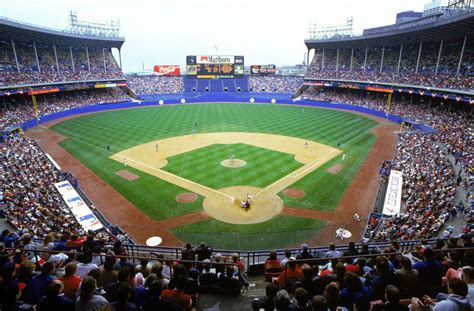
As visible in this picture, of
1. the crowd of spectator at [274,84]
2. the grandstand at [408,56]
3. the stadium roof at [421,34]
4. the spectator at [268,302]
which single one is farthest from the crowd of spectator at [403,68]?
the spectator at [268,302]

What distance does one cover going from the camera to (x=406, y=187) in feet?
76.6

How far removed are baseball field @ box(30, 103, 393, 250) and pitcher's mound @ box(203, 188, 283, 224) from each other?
7 cm

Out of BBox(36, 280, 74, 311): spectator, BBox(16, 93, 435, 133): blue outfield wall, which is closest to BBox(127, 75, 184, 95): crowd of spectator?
BBox(16, 93, 435, 133): blue outfield wall

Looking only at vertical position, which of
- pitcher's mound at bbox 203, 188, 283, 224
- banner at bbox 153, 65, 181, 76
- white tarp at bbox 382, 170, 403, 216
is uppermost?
banner at bbox 153, 65, 181, 76

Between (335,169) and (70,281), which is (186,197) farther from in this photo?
(70,281)

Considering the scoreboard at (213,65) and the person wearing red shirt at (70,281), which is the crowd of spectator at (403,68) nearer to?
the scoreboard at (213,65)

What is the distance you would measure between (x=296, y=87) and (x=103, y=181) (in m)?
68.7

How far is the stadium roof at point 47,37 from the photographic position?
5132 cm

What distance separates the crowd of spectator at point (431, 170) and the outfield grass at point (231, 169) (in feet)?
33.3

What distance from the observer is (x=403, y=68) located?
6178cm

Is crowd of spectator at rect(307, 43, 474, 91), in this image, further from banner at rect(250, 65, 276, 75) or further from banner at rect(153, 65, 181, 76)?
banner at rect(153, 65, 181, 76)

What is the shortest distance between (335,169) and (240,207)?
39.6ft

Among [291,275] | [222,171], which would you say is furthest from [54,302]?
[222,171]

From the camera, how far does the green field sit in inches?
826
